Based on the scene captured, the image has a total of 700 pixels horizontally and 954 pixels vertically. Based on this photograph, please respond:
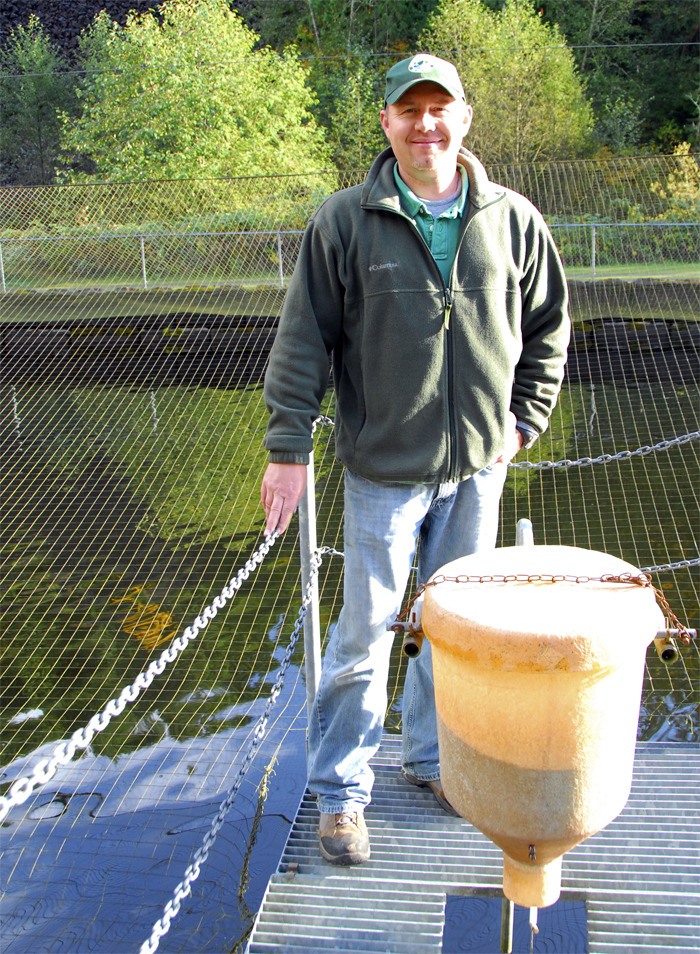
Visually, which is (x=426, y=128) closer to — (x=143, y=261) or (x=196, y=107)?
(x=143, y=261)

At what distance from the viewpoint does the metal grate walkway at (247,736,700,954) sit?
6.04 ft

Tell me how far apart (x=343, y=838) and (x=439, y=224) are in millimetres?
1161

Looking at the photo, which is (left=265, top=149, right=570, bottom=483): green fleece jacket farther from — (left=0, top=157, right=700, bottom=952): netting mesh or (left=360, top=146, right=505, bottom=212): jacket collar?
(left=0, top=157, right=700, bottom=952): netting mesh

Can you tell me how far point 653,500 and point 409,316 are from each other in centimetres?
384

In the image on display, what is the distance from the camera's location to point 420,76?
5.96 ft

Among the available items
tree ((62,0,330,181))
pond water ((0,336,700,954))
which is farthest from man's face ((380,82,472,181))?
tree ((62,0,330,181))

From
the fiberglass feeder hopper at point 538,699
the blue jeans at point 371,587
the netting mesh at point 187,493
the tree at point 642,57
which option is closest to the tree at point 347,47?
the tree at point 642,57

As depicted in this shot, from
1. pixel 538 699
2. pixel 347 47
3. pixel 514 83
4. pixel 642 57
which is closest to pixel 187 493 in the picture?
pixel 538 699

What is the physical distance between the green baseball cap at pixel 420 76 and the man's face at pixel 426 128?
0.5 inches

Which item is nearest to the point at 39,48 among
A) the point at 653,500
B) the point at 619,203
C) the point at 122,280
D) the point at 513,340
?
the point at 122,280

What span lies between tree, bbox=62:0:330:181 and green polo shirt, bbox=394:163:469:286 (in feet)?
42.9

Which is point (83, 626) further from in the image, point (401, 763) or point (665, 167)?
point (665, 167)

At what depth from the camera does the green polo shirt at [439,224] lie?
1.90 meters

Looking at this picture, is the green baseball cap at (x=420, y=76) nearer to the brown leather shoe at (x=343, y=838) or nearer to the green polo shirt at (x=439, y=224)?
the green polo shirt at (x=439, y=224)
